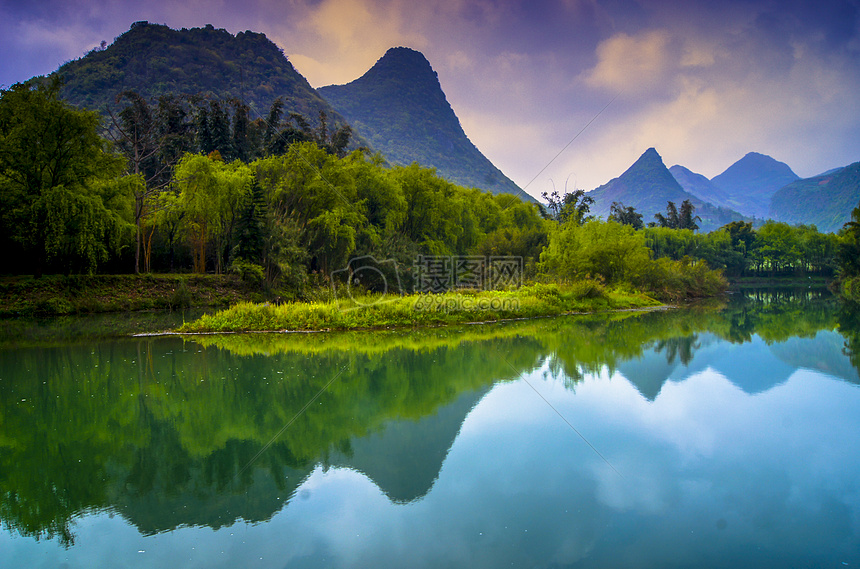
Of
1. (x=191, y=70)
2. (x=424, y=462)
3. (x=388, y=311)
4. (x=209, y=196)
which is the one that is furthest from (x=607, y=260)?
(x=191, y=70)

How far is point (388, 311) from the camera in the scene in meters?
18.9

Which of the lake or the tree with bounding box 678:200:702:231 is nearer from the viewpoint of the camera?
the lake

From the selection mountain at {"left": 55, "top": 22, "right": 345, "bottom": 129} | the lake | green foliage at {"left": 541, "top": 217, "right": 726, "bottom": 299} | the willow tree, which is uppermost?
mountain at {"left": 55, "top": 22, "right": 345, "bottom": 129}

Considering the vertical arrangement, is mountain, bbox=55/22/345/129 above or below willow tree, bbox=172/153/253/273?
above

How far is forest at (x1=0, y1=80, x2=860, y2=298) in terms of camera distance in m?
23.0

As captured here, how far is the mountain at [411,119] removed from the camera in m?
133

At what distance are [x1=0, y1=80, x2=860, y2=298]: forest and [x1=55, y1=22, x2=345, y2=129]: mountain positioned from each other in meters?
38.0

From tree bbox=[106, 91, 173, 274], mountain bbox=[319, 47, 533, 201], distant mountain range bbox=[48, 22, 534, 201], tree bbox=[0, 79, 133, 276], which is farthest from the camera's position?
mountain bbox=[319, 47, 533, 201]

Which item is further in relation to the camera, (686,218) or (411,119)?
(411,119)

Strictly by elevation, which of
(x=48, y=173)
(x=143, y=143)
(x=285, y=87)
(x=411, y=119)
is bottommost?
(x=48, y=173)

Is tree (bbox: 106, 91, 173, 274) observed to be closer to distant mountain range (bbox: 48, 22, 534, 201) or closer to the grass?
distant mountain range (bbox: 48, 22, 534, 201)

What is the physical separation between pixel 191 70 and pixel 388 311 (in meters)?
106

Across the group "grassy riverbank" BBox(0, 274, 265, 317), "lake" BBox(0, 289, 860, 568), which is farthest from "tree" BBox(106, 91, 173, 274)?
"lake" BBox(0, 289, 860, 568)

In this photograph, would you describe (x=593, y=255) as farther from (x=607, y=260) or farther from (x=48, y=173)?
(x=48, y=173)
